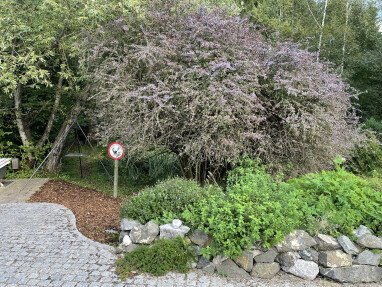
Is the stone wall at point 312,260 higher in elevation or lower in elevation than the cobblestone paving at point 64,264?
higher

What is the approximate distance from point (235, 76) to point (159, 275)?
10.8 feet

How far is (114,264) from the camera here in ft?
11.3

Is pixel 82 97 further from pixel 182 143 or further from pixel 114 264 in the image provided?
pixel 114 264

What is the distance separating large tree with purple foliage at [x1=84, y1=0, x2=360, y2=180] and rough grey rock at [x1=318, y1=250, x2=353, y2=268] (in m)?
2.34

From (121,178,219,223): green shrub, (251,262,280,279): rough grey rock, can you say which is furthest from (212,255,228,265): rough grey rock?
(121,178,219,223): green shrub

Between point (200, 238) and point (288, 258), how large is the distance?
831mm

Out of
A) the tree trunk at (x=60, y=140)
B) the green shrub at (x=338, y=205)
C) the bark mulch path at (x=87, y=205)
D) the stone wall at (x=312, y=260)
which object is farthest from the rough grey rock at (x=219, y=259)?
the tree trunk at (x=60, y=140)

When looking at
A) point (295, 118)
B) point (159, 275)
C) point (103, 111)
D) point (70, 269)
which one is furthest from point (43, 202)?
point (295, 118)

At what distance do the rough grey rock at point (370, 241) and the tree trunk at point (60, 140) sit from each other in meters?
6.71

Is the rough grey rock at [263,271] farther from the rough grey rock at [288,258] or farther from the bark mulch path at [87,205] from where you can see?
the bark mulch path at [87,205]

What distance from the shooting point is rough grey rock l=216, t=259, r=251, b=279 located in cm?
329

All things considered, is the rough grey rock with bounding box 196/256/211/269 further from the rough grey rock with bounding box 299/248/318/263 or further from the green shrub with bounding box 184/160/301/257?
the rough grey rock with bounding box 299/248/318/263

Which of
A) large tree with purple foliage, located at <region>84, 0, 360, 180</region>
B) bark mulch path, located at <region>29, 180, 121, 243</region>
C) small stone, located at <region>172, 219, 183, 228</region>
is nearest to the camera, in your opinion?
small stone, located at <region>172, 219, 183, 228</region>

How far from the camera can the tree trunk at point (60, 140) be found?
8359 mm
